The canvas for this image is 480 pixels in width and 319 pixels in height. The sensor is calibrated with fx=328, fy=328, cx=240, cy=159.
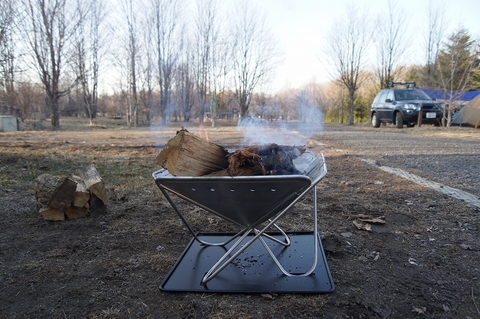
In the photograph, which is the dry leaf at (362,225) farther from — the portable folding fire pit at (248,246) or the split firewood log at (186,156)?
the split firewood log at (186,156)

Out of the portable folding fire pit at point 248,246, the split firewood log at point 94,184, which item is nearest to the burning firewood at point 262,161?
the portable folding fire pit at point 248,246

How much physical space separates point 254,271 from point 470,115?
16.5m

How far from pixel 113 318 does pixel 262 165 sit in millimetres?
1170

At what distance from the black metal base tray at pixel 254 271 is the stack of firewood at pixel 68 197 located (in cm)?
134

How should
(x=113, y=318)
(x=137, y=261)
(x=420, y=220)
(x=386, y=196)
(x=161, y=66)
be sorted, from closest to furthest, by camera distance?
(x=113, y=318) < (x=137, y=261) < (x=420, y=220) < (x=386, y=196) < (x=161, y=66)

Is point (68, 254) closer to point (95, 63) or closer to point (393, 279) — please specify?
point (393, 279)

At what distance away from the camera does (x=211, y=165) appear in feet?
6.97

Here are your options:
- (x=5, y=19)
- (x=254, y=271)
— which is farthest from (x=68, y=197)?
(x=5, y=19)

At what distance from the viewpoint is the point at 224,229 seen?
321 centimetres

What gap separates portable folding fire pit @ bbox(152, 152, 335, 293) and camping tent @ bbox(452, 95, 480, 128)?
1541 centimetres

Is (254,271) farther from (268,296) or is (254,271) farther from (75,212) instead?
(75,212)

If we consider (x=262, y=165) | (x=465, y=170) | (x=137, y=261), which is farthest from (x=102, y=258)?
(x=465, y=170)

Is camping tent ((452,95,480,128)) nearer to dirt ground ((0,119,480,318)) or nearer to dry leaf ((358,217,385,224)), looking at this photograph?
dirt ground ((0,119,480,318))

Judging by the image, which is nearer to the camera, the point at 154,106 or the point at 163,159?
the point at 163,159
